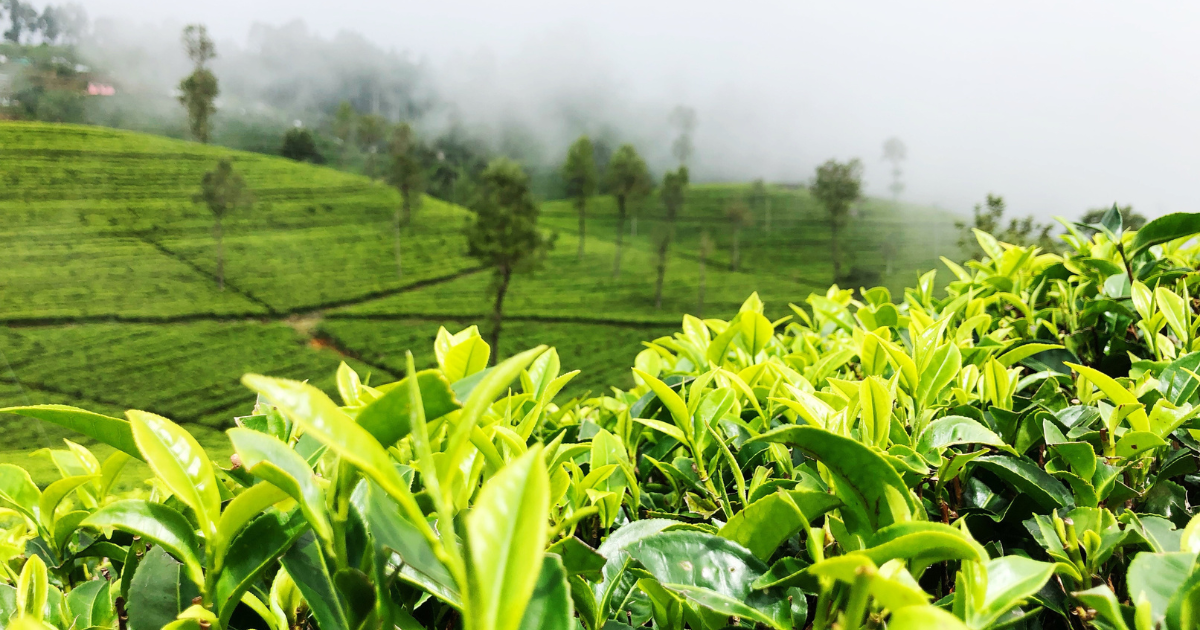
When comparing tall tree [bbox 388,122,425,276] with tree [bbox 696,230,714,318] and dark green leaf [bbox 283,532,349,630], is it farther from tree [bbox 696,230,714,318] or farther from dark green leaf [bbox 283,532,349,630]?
dark green leaf [bbox 283,532,349,630]

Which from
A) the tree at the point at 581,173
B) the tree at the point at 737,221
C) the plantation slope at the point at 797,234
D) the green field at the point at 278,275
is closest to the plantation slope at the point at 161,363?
the green field at the point at 278,275

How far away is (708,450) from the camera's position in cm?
52

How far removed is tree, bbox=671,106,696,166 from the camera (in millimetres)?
19469

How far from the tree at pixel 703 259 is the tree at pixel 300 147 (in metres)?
11.5

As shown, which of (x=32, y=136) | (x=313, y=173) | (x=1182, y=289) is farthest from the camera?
(x=313, y=173)

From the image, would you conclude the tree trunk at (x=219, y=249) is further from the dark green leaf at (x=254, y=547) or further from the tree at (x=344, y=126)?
the dark green leaf at (x=254, y=547)

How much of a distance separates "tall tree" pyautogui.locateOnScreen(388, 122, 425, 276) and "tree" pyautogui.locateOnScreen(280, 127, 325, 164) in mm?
2156

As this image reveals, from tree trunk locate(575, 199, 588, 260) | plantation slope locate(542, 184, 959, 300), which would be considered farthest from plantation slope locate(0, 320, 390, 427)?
plantation slope locate(542, 184, 959, 300)

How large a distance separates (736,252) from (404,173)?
10.4 meters

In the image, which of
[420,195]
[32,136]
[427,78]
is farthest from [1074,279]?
[427,78]

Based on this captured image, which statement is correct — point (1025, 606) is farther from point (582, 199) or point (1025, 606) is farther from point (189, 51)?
point (582, 199)

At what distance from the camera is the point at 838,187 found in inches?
680

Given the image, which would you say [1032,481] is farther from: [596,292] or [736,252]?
[736,252]

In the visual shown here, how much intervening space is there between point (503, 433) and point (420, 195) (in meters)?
16.7
